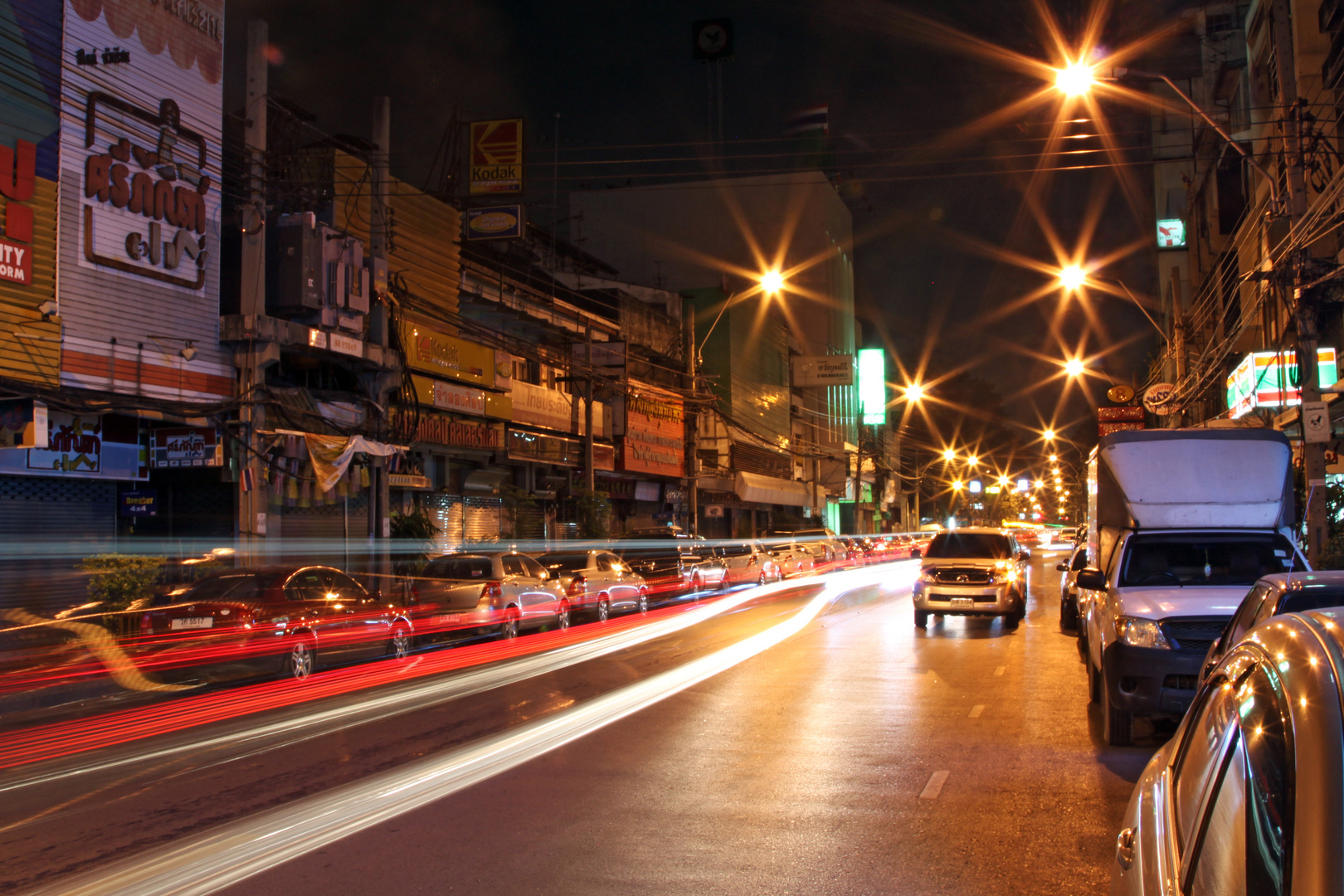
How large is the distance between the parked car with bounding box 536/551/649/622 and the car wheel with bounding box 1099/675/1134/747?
1372 centimetres

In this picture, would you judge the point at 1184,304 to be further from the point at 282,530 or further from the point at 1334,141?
the point at 282,530

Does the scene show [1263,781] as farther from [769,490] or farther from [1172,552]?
[769,490]

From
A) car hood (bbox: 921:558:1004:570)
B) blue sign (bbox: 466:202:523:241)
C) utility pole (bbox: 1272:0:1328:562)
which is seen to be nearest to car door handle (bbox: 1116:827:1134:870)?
utility pole (bbox: 1272:0:1328:562)

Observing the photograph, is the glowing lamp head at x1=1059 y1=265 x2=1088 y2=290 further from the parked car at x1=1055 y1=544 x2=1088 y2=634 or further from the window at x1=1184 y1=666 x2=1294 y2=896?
the window at x1=1184 y1=666 x2=1294 y2=896

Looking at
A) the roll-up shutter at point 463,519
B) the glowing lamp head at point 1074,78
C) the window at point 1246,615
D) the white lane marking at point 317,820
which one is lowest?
the white lane marking at point 317,820

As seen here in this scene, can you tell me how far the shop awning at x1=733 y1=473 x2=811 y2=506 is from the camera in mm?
50375

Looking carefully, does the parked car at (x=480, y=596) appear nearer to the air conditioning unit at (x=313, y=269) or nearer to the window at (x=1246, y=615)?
the air conditioning unit at (x=313, y=269)

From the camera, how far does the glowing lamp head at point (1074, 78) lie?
15.7 m

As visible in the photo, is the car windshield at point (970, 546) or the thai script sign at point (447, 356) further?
the thai script sign at point (447, 356)

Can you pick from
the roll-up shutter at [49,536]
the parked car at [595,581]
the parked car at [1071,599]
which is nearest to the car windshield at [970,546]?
the parked car at [1071,599]

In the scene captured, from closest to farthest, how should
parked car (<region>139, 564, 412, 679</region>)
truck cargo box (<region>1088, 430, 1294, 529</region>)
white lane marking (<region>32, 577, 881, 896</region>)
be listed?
white lane marking (<region>32, 577, 881, 896</region>), truck cargo box (<region>1088, 430, 1294, 529</region>), parked car (<region>139, 564, 412, 679</region>)

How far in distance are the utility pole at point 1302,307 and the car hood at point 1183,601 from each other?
6.87 meters

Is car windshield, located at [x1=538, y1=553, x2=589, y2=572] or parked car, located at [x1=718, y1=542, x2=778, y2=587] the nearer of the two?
car windshield, located at [x1=538, y1=553, x2=589, y2=572]

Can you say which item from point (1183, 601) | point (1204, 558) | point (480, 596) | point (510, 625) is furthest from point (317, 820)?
point (510, 625)
